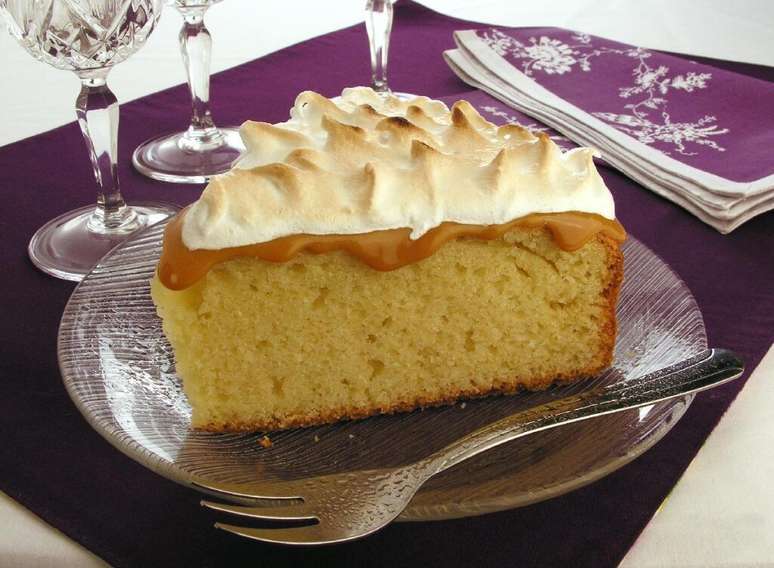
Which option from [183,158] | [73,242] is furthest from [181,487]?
[183,158]

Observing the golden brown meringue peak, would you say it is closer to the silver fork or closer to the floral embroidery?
the silver fork

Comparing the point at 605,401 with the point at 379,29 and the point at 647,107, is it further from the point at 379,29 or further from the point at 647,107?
the point at 379,29

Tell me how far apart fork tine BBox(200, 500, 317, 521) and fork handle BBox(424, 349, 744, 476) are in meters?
0.13

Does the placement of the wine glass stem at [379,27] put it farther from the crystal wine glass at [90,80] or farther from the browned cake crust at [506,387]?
the browned cake crust at [506,387]

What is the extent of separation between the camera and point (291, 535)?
82 cm

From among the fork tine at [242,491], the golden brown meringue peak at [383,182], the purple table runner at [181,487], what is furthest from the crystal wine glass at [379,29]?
the fork tine at [242,491]

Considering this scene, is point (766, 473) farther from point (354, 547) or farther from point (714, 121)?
point (714, 121)

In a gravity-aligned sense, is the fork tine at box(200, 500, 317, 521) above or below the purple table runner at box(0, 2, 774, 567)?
above

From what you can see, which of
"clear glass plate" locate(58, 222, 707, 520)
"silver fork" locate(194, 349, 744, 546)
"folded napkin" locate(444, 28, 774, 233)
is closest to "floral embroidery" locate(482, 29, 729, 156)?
"folded napkin" locate(444, 28, 774, 233)

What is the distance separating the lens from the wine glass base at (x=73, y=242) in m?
1.37

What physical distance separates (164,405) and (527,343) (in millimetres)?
449

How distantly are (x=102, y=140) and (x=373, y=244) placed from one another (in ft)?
2.10

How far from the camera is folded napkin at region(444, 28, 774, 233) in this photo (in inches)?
60.8

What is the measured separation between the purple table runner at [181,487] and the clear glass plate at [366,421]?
0.18 feet
